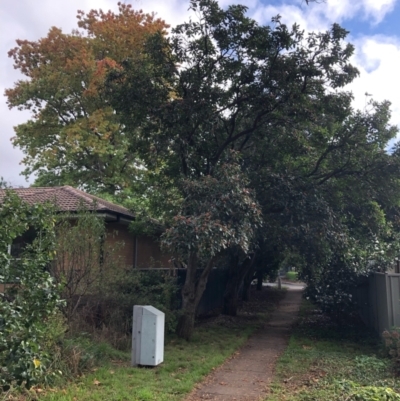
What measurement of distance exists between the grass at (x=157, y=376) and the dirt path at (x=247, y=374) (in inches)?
7.5

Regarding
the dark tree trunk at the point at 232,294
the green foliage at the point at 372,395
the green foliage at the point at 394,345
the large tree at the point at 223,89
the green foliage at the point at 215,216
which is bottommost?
the green foliage at the point at 372,395

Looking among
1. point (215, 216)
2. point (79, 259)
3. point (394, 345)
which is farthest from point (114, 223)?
point (394, 345)

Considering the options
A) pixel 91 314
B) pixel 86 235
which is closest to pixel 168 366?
pixel 91 314

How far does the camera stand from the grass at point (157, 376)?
6387 millimetres

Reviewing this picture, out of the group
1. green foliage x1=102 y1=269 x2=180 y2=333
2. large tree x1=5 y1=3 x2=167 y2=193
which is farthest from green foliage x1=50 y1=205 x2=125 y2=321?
large tree x1=5 y1=3 x2=167 y2=193

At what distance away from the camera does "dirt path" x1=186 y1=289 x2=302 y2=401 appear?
6914mm

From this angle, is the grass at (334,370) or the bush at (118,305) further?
the bush at (118,305)

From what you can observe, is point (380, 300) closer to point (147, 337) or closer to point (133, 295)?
point (133, 295)

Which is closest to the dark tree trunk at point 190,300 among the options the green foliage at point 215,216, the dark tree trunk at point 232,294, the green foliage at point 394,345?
the green foliage at point 215,216

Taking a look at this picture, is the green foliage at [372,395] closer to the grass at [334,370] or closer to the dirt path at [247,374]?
the grass at [334,370]

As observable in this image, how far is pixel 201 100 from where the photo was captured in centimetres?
1095

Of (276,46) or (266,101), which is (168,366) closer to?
(266,101)

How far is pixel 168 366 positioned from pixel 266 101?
6169 mm

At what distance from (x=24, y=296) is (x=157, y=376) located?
3.27m
